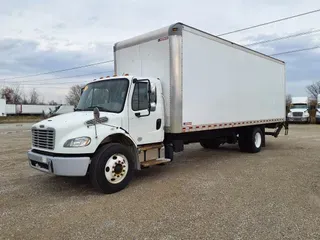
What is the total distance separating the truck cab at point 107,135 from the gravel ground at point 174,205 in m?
0.52

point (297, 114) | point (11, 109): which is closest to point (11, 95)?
point (11, 109)

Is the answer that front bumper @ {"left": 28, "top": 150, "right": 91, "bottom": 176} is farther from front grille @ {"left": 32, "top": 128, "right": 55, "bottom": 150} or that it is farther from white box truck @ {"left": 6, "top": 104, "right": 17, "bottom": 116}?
white box truck @ {"left": 6, "top": 104, "right": 17, "bottom": 116}

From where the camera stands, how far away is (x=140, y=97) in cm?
621

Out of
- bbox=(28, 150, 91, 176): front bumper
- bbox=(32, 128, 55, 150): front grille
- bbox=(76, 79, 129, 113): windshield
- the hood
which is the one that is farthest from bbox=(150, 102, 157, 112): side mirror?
bbox=(32, 128, 55, 150): front grille

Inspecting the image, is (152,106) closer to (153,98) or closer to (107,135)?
(153,98)

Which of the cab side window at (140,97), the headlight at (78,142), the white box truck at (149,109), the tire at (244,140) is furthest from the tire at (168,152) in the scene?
the tire at (244,140)

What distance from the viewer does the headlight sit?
5.20m

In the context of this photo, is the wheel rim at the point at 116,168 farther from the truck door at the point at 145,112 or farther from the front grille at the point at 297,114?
the front grille at the point at 297,114

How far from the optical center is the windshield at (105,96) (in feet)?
19.9

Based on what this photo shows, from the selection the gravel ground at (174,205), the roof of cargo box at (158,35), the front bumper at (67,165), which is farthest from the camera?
the roof of cargo box at (158,35)

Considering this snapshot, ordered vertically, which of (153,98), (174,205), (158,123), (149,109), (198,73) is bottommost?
(174,205)

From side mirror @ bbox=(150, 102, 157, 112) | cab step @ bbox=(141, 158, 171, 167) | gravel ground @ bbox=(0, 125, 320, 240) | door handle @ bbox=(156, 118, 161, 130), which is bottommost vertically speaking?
gravel ground @ bbox=(0, 125, 320, 240)

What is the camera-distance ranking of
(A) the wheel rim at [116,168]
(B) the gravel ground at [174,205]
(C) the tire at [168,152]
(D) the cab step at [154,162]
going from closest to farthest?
1. (B) the gravel ground at [174,205]
2. (A) the wheel rim at [116,168]
3. (D) the cab step at [154,162]
4. (C) the tire at [168,152]

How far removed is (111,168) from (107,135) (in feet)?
2.11
